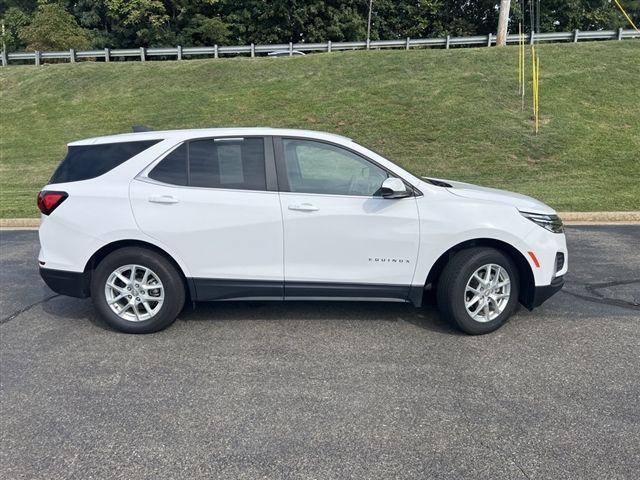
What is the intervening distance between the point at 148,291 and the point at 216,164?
4.03 feet

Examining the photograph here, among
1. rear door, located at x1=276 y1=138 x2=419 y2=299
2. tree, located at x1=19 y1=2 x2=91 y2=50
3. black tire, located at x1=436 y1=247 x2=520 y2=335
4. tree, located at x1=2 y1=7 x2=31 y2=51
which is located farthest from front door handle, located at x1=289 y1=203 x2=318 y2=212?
tree, located at x1=2 y1=7 x2=31 y2=51

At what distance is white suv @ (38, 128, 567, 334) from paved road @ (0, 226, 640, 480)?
0.37m

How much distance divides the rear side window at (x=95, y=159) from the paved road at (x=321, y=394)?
4.42 ft

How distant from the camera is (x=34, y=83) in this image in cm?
2483

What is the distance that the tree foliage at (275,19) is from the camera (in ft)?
143

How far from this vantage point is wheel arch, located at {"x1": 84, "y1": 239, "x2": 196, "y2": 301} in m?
4.60

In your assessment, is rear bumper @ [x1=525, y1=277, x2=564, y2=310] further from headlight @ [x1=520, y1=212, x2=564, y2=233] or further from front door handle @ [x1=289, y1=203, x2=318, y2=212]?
front door handle @ [x1=289, y1=203, x2=318, y2=212]

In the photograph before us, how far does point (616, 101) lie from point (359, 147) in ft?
54.6

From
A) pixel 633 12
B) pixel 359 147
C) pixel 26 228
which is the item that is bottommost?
pixel 26 228

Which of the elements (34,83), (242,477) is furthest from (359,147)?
(34,83)

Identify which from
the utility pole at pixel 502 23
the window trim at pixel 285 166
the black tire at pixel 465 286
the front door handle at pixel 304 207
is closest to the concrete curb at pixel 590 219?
the black tire at pixel 465 286

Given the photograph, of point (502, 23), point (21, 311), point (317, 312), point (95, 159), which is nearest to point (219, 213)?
point (95, 159)

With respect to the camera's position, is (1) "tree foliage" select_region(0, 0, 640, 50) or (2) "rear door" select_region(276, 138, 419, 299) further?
(1) "tree foliage" select_region(0, 0, 640, 50)

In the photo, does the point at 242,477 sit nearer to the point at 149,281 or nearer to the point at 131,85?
the point at 149,281
